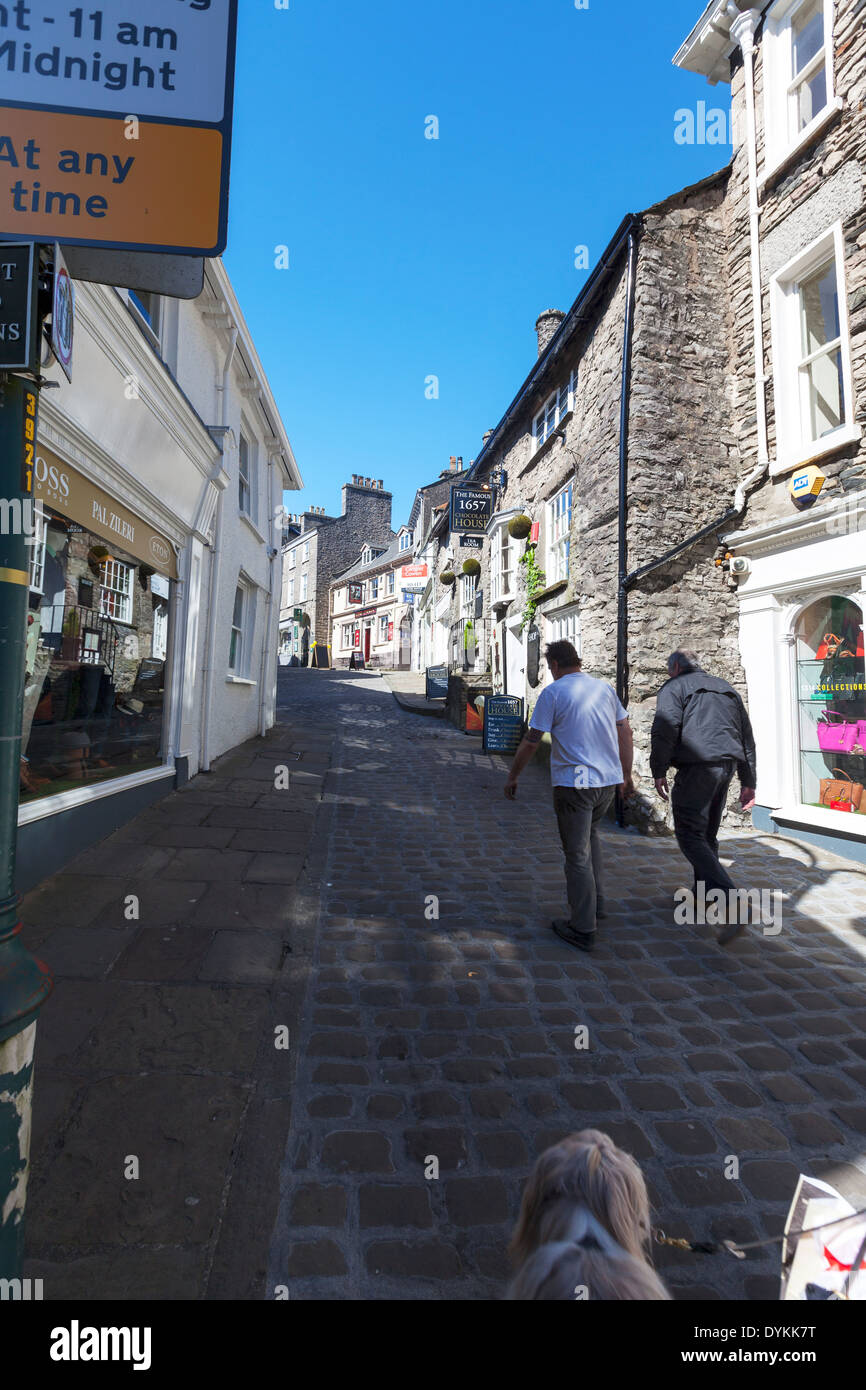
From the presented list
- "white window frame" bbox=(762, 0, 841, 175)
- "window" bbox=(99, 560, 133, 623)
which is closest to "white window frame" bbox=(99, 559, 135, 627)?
"window" bbox=(99, 560, 133, 623)

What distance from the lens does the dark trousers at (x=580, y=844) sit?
3.87m

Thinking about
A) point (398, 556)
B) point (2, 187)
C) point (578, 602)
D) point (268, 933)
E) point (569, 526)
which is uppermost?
point (398, 556)

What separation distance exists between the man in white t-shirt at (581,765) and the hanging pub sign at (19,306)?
3.00 metres

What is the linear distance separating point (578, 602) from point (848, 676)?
367cm

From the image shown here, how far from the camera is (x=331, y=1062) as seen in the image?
8.91ft

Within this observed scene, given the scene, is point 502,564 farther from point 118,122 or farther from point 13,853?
point 13,853

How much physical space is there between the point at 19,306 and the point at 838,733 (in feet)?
23.4

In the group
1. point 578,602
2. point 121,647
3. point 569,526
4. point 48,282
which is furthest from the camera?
point 569,526

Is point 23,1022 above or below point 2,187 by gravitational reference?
below

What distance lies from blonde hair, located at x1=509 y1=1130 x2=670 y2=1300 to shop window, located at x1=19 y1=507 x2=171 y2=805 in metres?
3.62

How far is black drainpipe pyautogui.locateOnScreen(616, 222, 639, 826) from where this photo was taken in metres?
7.48

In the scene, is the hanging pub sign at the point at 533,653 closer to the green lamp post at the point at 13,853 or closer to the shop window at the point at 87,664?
the shop window at the point at 87,664
